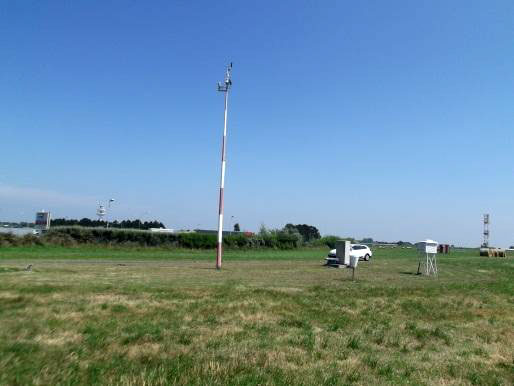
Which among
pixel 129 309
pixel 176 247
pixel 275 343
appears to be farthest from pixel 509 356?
pixel 176 247

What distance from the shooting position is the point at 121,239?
6006cm

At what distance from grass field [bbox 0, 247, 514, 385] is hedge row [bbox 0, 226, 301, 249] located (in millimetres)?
40196

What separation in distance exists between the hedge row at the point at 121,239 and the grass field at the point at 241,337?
1583 inches

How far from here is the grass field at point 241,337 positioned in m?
6.84

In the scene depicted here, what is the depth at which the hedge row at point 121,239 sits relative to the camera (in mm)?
53091

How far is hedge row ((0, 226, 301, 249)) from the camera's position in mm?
53091

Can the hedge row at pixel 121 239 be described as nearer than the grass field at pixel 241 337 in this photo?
No

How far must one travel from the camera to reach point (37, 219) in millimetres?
89375

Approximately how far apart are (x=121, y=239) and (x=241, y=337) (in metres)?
53.3

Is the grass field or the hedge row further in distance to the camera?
the hedge row

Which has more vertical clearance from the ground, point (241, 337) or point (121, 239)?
point (121, 239)

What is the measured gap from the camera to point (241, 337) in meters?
9.51

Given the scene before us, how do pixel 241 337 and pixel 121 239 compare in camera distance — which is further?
pixel 121 239

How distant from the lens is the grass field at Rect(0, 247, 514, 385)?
6840 millimetres
